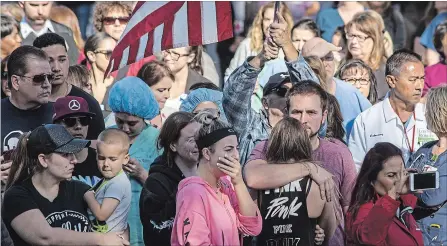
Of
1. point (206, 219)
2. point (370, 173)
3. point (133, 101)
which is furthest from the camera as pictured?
point (133, 101)

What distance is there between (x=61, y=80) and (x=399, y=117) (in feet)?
9.01

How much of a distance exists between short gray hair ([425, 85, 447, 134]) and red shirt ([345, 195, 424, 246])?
1.23 metres

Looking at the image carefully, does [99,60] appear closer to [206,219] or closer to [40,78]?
[40,78]

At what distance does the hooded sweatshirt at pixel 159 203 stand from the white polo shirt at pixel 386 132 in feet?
7.84

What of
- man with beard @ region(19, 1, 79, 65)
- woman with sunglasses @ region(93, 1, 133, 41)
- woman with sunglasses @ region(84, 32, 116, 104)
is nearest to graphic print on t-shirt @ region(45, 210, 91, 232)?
woman with sunglasses @ region(84, 32, 116, 104)

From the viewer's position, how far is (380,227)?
8070 mm

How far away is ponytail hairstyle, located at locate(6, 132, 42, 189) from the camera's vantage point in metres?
8.06

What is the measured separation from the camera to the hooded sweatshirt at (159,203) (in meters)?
8.15

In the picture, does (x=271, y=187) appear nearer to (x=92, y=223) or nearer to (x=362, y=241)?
(x=362, y=241)

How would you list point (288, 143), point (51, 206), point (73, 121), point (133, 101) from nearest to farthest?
1. point (51, 206)
2. point (288, 143)
3. point (73, 121)
4. point (133, 101)

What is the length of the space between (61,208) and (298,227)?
1472 millimetres

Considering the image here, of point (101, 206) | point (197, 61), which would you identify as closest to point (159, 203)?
point (101, 206)

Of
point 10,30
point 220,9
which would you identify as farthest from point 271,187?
point 10,30

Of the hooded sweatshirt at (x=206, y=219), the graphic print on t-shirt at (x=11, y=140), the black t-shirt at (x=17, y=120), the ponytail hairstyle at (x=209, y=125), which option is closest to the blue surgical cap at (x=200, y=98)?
the black t-shirt at (x=17, y=120)
